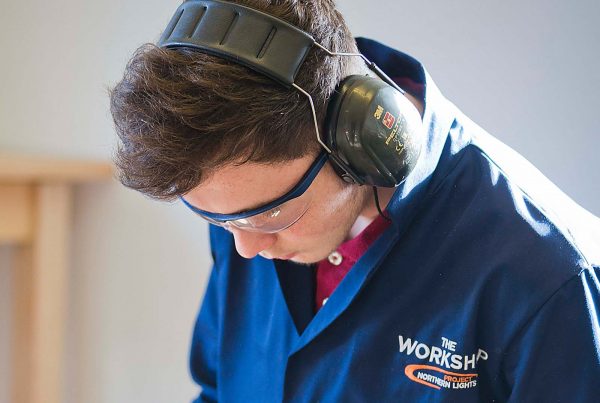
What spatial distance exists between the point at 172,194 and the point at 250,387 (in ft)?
1.34

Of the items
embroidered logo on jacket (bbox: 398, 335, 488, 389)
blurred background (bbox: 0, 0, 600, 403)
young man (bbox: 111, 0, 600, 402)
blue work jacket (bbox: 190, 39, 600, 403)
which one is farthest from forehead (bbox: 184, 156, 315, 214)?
blurred background (bbox: 0, 0, 600, 403)

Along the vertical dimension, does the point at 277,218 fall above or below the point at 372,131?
below

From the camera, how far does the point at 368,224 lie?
37.8 inches

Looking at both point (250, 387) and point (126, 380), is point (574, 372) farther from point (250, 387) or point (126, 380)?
point (126, 380)

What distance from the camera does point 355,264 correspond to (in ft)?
3.00

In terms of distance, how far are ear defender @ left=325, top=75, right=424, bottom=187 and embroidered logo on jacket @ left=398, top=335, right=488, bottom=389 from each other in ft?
0.72

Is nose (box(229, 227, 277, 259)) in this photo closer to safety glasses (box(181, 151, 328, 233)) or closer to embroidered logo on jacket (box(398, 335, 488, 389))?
safety glasses (box(181, 151, 328, 233))

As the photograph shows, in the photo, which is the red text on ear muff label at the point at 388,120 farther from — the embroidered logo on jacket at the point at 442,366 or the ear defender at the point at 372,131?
the embroidered logo on jacket at the point at 442,366

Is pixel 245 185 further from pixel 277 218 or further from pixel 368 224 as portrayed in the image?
pixel 368 224

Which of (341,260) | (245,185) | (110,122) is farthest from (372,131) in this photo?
(110,122)

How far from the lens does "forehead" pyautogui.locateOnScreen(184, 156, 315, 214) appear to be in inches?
30.3

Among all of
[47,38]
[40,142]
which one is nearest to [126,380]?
[40,142]

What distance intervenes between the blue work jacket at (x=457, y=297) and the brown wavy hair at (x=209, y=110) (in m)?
0.18

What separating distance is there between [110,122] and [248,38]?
2.87 ft
